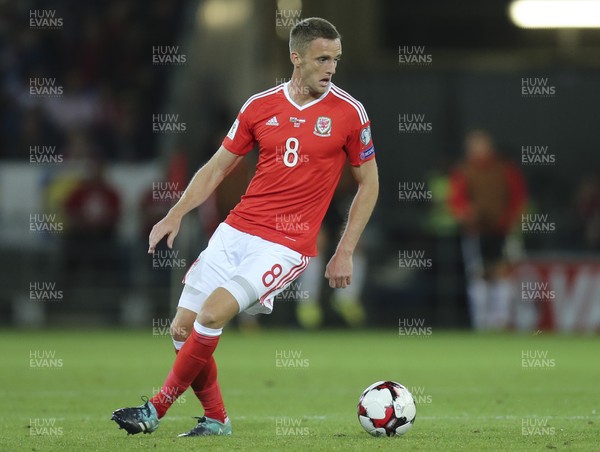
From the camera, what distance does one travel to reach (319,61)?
7.10m

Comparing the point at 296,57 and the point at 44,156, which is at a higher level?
the point at 296,57

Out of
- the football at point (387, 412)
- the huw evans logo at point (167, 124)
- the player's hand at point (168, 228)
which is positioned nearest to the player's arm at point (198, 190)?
the player's hand at point (168, 228)

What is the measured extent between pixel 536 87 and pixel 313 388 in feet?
38.9

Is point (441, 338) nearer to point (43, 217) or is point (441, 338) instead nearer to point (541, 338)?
point (541, 338)

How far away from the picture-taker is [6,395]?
9961mm

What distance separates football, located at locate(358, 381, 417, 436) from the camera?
7219mm

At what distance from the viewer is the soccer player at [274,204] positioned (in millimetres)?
7082

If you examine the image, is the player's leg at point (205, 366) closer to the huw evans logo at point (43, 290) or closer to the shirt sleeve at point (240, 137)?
the shirt sleeve at point (240, 137)

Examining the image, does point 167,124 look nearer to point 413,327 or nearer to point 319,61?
point 413,327

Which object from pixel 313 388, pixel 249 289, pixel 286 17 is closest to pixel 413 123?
pixel 286 17

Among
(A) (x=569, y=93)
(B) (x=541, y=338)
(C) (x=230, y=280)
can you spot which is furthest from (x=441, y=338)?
(C) (x=230, y=280)

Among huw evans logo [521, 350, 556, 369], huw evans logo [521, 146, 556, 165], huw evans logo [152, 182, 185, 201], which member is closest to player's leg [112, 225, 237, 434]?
huw evans logo [521, 350, 556, 369]

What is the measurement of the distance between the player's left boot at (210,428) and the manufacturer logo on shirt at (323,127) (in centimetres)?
175

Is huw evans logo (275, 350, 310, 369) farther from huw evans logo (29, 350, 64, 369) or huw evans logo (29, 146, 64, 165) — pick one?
huw evans logo (29, 146, 64, 165)
